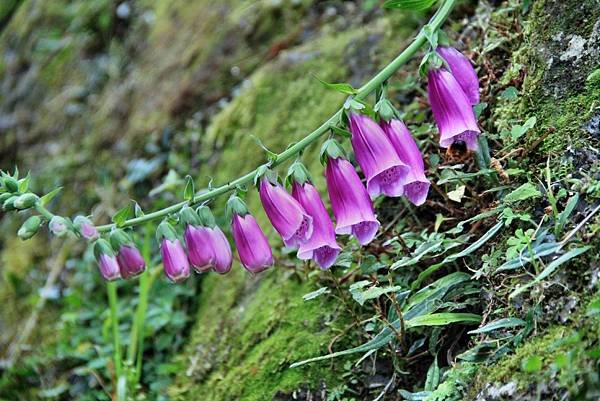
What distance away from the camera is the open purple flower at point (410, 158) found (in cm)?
188

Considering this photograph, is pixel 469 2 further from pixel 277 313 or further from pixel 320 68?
pixel 277 313

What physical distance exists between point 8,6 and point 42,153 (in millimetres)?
2116

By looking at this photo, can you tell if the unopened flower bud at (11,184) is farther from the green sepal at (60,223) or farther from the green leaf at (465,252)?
the green leaf at (465,252)

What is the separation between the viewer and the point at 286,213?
190 cm

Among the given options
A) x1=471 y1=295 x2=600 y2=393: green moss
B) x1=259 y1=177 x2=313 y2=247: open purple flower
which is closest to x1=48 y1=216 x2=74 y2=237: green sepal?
x1=259 y1=177 x2=313 y2=247: open purple flower

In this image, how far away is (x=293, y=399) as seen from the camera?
82.7 inches

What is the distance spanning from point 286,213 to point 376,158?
280 millimetres

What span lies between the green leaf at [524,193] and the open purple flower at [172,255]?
910 mm

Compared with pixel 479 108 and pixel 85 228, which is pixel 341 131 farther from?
pixel 85 228

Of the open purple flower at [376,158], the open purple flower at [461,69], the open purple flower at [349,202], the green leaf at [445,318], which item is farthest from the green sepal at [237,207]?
the open purple flower at [461,69]

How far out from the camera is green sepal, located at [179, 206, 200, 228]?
6.56 ft

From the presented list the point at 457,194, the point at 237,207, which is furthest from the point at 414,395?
the point at 237,207

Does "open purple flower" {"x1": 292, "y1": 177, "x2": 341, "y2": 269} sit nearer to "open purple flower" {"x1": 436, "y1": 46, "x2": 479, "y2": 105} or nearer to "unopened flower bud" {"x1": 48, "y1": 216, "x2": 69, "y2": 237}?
"open purple flower" {"x1": 436, "y1": 46, "x2": 479, "y2": 105}

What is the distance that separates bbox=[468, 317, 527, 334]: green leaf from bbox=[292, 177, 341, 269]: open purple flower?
444mm
